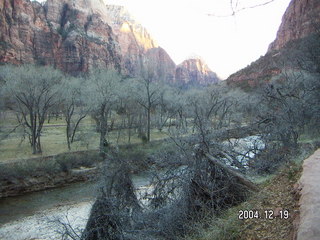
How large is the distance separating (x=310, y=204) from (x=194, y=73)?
6982 inches

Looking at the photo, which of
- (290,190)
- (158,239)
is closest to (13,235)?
(158,239)

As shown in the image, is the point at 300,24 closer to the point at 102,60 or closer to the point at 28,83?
the point at 102,60

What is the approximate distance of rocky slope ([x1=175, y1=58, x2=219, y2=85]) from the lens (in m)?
165

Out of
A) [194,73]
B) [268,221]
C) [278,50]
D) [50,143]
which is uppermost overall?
[194,73]

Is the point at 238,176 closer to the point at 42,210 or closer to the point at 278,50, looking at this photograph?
the point at 42,210

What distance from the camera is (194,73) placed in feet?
575

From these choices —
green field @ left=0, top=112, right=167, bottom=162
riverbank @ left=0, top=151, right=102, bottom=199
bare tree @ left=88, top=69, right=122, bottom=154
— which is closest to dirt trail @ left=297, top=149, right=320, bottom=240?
riverbank @ left=0, top=151, right=102, bottom=199

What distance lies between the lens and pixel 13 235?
11375 mm

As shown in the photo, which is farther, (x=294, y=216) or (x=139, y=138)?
(x=139, y=138)

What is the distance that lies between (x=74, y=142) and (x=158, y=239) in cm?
2476

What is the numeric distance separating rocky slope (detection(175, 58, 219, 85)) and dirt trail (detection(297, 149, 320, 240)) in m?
158

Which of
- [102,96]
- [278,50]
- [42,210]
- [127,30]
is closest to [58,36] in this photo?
[278,50]

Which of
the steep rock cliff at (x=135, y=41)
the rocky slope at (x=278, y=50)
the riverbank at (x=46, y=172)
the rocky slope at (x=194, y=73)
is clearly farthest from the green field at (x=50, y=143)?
the rocky slope at (x=194, y=73)

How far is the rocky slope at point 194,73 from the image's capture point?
165 meters
